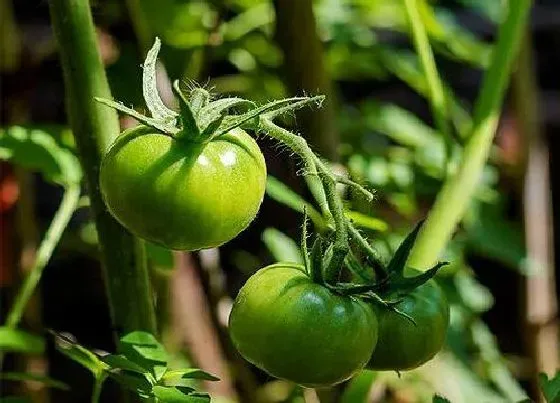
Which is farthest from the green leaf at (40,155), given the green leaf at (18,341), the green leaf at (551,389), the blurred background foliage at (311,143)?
the green leaf at (551,389)

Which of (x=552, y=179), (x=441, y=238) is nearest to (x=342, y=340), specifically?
(x=441, y=238)

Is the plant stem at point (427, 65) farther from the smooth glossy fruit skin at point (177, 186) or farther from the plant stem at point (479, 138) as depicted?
the smooth glossy fruit skin at point (177, 186)

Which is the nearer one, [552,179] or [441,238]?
[441,238]

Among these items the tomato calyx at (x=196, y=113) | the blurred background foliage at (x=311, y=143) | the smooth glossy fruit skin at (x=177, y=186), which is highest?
the tomato calyx at (x=196, y=113)

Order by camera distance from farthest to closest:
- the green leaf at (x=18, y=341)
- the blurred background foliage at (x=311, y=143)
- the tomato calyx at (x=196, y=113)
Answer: the blurred background foliage at (x=311, y=143)
the green leaf at (x=18, y=341)
the tomato calyx at (x=196, y=113)

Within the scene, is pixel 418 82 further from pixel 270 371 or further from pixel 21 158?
pixel 270 371

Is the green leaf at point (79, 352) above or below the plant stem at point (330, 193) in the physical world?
below

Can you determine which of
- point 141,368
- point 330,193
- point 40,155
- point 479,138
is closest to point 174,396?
point 141,368

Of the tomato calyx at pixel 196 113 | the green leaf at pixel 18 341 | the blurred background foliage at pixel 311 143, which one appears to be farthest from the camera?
the blurred background foliage at pixel 311 143
